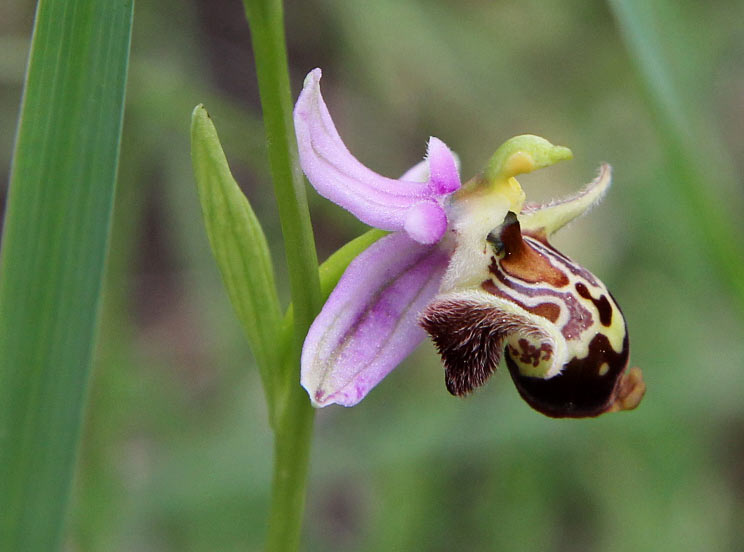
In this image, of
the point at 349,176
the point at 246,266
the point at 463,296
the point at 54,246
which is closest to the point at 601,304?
the point at 463,296

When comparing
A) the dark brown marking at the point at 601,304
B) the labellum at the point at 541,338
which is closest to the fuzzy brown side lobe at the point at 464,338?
the labellum at the point at 541,338

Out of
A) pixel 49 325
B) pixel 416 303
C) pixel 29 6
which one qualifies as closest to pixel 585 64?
pixel 29 6

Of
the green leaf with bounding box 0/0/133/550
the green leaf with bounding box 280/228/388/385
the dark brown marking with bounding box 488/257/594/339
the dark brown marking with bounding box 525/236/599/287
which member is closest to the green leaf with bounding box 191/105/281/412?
the green leaf with bounding box 280/228/388/385

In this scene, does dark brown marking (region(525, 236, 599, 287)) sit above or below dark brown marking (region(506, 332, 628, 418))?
above

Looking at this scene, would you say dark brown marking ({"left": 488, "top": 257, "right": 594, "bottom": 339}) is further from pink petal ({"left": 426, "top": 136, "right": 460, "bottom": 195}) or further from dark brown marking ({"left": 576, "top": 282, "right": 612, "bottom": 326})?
pink petal ({"left": 426, "top": 136, "right": 460, "bottom": 195})

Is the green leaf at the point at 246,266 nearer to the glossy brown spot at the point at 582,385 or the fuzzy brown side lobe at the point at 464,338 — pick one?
the fuzzy brown side lobe at the point at 464,338

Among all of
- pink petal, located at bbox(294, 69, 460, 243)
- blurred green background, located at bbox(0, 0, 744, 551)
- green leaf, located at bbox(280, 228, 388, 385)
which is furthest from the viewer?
blurred green background, located at bbox(0, 0, 744, 551)

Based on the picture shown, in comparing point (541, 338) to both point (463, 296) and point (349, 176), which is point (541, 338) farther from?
point (349, 176)
